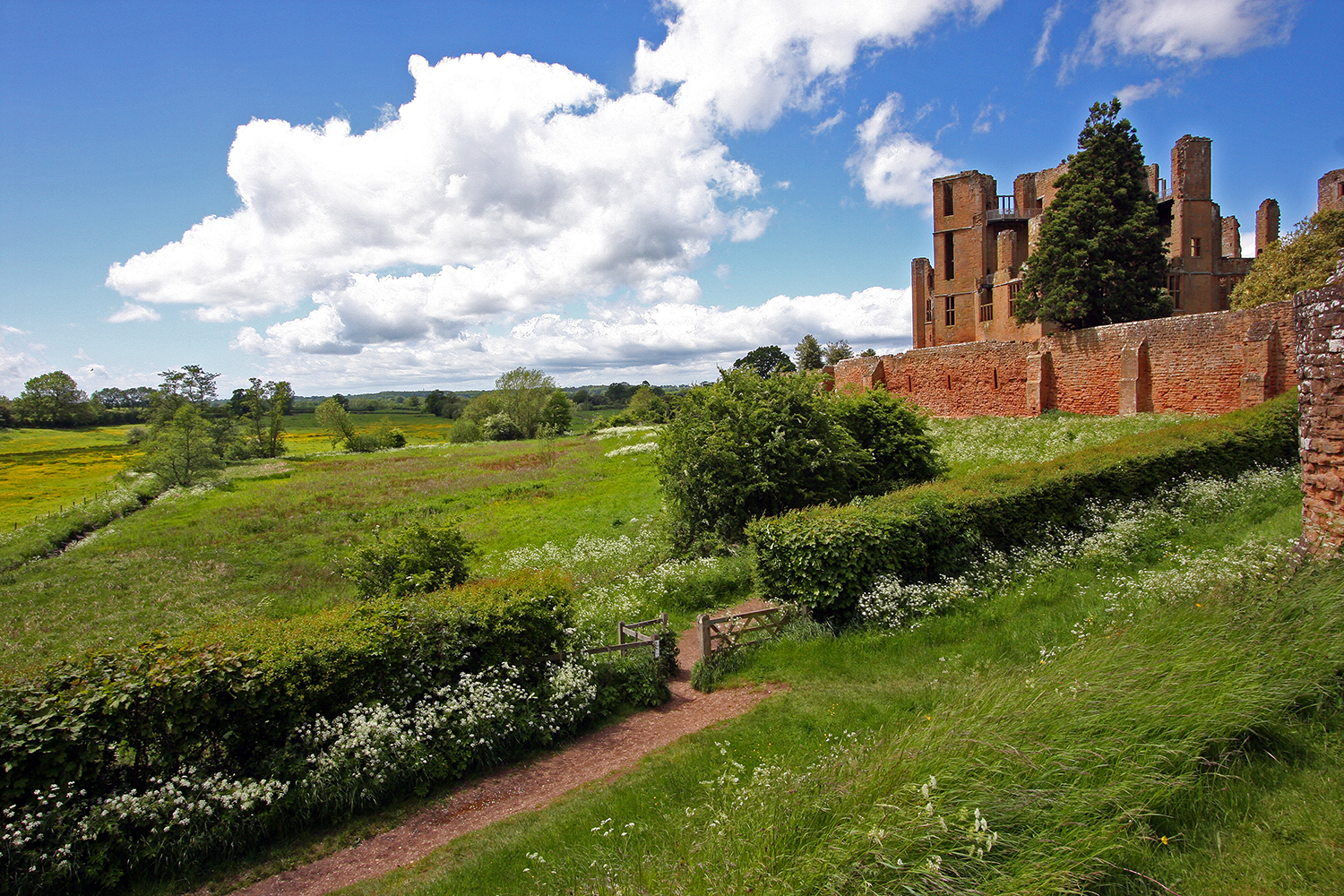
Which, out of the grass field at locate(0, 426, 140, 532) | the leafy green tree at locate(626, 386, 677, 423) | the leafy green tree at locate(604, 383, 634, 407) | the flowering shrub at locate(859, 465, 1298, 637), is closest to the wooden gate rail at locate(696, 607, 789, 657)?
the flowering shrub at locate(859, 465, 1298, 637)

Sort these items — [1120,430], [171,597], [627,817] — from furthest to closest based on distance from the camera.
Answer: [1120,430] → [171,597] → [627,817]

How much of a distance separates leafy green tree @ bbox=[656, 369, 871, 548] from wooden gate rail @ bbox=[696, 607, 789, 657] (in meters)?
5.11

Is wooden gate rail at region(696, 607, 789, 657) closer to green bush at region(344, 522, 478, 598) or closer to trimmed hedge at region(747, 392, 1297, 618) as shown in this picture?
trimmed hedge at region(747, 392, 1297, 618)

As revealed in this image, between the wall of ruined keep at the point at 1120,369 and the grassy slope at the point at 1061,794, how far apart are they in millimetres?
14389

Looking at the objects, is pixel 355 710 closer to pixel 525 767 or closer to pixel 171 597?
pixel 525 767

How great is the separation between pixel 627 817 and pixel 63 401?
95365 millimetres

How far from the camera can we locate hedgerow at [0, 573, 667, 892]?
5336 mm

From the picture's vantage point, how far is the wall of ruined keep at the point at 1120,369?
18969mm

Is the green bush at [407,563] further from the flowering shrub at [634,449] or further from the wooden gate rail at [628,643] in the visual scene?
the flowering shrub at [634,449]

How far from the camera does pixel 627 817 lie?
577 cm

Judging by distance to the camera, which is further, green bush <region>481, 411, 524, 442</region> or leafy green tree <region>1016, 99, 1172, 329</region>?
green bush <region>481, 411, 524, 442</region>

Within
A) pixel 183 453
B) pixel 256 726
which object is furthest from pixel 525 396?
pixel 256 726

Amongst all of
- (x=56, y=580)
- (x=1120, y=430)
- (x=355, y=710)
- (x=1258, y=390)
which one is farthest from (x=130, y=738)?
(x=1258, y=390)

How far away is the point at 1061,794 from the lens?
3742mm
